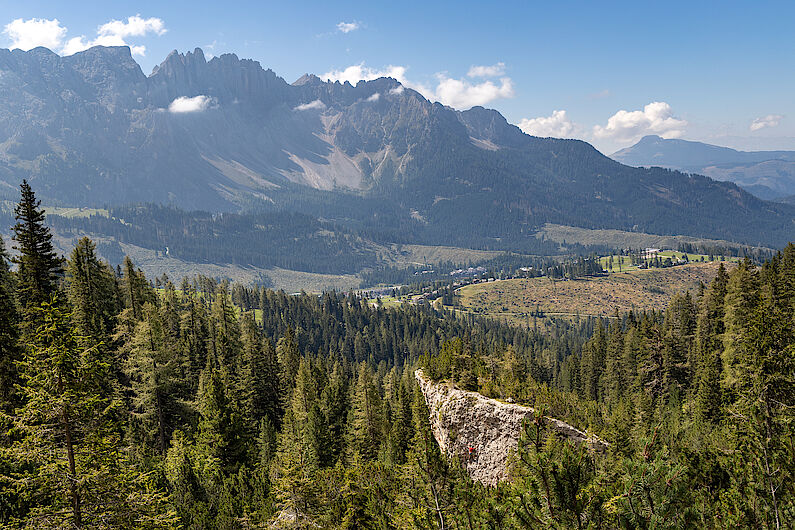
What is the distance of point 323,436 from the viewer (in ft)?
174

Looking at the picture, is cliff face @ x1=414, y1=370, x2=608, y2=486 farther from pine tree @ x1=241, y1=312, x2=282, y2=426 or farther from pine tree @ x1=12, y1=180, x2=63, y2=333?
pine tree @ x1=12, y1=180, x2=63, y2=333

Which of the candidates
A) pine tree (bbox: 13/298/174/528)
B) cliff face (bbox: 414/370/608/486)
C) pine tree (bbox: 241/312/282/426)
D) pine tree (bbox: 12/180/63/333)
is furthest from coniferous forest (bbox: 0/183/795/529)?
cliff face (bbox: 414/370/608/486)

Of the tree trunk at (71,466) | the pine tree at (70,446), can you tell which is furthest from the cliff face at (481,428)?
the tree trunk at (71,466)

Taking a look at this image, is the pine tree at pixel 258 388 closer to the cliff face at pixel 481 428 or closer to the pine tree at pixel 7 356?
the cliff face at pixel 481 428

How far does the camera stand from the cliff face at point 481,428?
42.6 m

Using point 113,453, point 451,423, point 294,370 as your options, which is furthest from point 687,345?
point 113,453

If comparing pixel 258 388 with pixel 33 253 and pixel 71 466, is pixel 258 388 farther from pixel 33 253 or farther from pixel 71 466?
pixel 71 466

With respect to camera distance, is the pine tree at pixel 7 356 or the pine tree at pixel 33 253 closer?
the pine tree at pixel 7 356

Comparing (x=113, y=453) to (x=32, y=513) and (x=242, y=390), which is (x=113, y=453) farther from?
(x=242, y=390)

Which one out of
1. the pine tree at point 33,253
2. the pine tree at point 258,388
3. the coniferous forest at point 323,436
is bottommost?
the pine tree at point 258,388

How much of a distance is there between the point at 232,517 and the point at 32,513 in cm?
1497

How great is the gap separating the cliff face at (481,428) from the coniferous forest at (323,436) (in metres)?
1.93

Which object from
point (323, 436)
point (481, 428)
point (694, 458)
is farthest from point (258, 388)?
point (694, 458)

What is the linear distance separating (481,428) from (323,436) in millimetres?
18787
